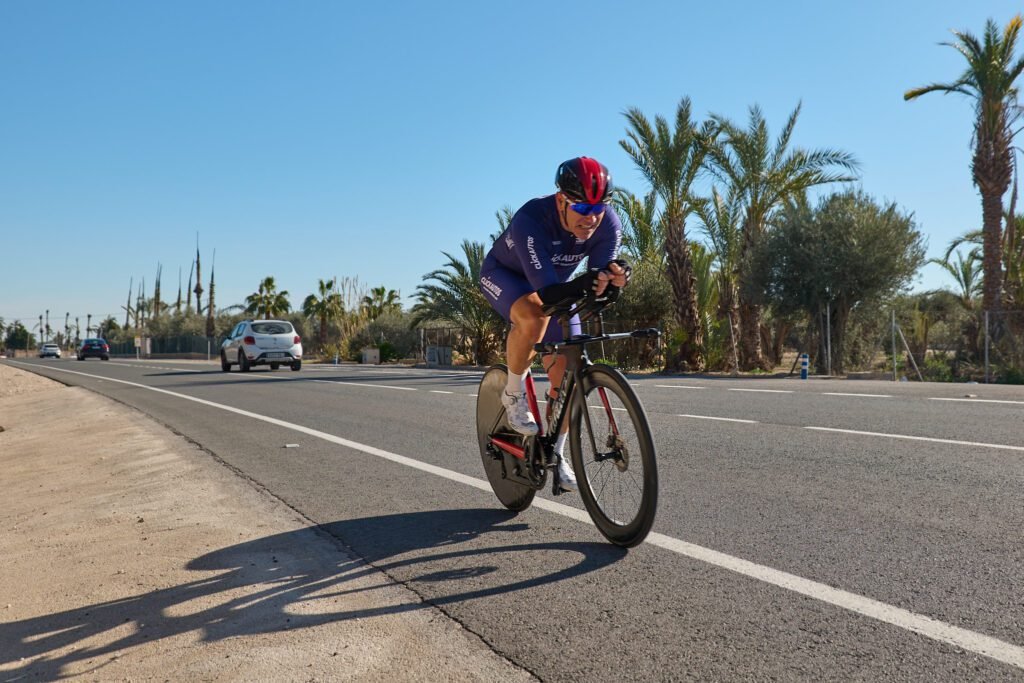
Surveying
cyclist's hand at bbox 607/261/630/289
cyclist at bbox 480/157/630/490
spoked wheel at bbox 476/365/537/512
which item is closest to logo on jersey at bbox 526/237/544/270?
cyclist at bbox 480/157/630/490

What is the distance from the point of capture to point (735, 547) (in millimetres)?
3949

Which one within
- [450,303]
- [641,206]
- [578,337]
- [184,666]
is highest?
[641,206]

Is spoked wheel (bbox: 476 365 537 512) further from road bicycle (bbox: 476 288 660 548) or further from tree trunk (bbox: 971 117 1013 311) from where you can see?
tree trunk (bbox: 971 117 1013 311)

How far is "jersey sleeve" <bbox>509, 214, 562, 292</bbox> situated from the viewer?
4.16 meters

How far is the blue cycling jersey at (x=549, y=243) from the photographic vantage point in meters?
4.19

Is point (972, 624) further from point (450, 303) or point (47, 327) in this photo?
point (47, 327)

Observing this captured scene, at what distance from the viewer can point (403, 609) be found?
3.28 metres

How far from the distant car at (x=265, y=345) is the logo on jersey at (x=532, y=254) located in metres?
23.0

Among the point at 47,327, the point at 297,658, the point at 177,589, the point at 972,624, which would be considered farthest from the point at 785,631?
the point at 47,327

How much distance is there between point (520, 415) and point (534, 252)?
2.88ft

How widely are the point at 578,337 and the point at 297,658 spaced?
2.01m

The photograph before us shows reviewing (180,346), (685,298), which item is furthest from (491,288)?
(180,346)

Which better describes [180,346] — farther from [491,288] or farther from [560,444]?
[560,444]

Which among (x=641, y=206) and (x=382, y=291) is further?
(x=382, y=291)
